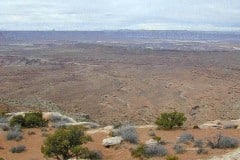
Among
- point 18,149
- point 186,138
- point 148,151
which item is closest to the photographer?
point 148,151

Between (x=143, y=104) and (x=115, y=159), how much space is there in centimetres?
3076

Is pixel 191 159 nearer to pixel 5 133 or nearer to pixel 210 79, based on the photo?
pixel 5 133

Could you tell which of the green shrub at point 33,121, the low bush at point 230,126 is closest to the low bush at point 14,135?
the green shrub at point 33,121

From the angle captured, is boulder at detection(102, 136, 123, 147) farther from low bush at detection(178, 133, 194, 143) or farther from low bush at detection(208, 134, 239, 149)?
low bush at detection(208, 134, 239, 149)

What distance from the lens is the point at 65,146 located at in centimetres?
1605

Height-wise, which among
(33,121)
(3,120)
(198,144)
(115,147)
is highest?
(198,144)

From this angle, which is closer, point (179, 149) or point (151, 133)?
point (179, 149)

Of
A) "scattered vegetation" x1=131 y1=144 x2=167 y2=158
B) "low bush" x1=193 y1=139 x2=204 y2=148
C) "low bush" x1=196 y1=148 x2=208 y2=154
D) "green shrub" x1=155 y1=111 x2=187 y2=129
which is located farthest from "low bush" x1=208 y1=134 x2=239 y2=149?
"green shrub" x1=155 y1=111 x2=187 y2=129

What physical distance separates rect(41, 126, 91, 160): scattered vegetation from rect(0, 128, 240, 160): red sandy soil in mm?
1186

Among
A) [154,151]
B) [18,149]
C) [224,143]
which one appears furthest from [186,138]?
[18,149]

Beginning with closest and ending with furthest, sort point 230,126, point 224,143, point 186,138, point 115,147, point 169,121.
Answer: point 224,143 → point 115,147 → point 186,138 → point 169,121 → point 230,126

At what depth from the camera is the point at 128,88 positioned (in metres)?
57.5

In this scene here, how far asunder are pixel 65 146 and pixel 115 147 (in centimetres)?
248

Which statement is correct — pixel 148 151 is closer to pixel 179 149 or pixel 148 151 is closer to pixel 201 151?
pixel 179 149
